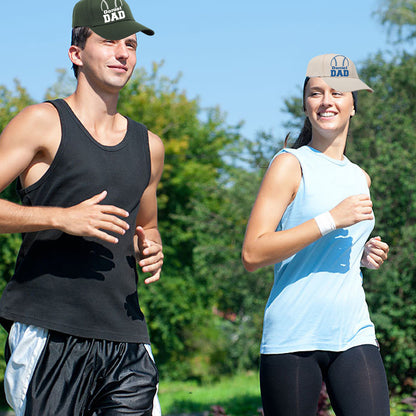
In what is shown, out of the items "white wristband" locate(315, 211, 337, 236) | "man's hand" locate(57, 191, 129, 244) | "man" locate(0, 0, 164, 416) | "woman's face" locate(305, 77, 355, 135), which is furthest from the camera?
"woman's face" locate(305, 77, 355, 135)

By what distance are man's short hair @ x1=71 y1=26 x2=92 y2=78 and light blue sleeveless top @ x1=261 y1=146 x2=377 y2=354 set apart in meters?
1.04

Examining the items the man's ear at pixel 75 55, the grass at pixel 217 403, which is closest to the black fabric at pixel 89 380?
the man's ear at pixel 75 55

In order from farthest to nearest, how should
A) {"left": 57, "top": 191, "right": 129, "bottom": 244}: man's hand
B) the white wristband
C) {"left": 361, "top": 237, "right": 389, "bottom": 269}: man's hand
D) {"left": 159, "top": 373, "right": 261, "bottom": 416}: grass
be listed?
{"left": 159, "top": 373, "right": 261, "bottom": 416}: grass → {"left": 361, "top": 237, "right": 389, "bottom": 269}: man's hand → the white wristband → {"left": 57, "top": 191, "right": 129, "bottom": 244}: man's hand

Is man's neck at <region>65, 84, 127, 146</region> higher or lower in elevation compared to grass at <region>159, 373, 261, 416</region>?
higher

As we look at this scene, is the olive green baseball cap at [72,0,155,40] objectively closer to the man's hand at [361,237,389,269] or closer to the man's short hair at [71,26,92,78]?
the man's short hair at [71,26,92,78]

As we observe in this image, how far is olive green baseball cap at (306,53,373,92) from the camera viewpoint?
3.14 metres

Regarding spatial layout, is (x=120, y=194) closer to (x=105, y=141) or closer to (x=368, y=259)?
(x=105, y=141)

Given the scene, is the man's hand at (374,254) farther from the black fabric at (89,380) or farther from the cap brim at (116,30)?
the cap brim at (116,30)

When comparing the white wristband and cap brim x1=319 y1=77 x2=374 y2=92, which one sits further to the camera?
cap brim x1=319 y1=77 x2=374 y2=92

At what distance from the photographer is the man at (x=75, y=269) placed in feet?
8.55

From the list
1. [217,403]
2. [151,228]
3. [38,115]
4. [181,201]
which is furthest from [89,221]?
[181,201]

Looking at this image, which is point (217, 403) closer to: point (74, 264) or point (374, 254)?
point (374, 254)

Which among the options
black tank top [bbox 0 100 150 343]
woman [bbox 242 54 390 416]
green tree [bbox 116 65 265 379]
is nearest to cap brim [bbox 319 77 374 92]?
woman [bbox 242 54 390 416]

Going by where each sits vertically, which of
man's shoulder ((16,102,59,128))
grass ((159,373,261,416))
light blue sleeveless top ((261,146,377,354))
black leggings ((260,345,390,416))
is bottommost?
grass ((159,373,261,416))
